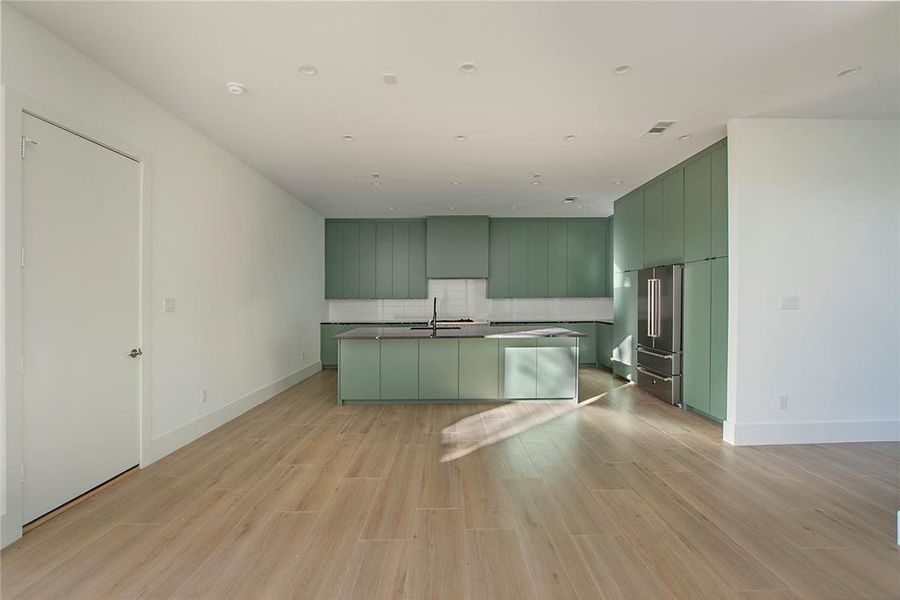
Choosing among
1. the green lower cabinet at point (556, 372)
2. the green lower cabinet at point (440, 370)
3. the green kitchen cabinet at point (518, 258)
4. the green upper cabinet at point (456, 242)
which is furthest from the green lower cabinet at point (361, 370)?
the green kitchen cabinet at point (518, 258)

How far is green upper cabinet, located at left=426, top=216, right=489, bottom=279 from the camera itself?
25.4 feet

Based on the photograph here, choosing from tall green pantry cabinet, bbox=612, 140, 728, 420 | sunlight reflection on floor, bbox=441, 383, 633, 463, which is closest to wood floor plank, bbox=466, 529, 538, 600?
sunlight reflection on floor, bbox=441, 383, 633, 463

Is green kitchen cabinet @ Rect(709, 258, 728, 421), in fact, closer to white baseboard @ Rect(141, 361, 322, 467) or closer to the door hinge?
white baseboard @ Rect(141, 361, 322, 467)

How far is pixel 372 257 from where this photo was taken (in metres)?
8.02

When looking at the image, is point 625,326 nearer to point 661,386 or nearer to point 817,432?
point 661,386

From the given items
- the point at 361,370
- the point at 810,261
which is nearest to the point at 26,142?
the point at 361,370

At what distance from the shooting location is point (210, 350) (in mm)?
4027

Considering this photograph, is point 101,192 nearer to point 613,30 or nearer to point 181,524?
point 181,524

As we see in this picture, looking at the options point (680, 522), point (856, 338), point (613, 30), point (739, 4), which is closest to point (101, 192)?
point (613, 30)

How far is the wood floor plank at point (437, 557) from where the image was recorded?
1.81 metres

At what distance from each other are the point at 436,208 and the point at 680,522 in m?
5.75

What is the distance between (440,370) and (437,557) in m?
2.99

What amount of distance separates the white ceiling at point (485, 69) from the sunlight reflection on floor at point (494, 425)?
2.80m

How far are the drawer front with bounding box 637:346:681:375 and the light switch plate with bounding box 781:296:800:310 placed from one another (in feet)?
4.30
